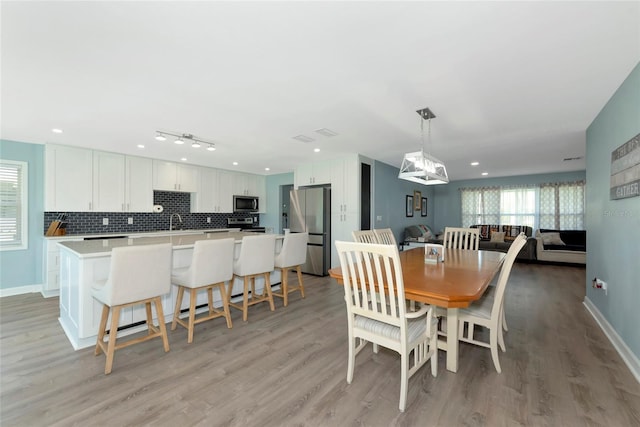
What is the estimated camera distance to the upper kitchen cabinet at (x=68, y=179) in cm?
408

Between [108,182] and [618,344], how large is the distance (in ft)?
22.0

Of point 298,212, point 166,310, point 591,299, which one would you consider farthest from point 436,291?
point 298,212

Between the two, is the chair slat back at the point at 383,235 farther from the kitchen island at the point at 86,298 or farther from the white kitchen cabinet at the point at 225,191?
the white kitchen cabinet at the point at 225,191

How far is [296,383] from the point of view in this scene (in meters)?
1.94

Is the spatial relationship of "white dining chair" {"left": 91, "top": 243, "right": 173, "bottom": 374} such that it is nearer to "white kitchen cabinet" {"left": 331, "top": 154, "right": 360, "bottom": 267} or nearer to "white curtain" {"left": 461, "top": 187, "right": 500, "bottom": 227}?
"white kitchen cabinet" {"left": 331, "top": 154, "right": 360, "bottom": 267}

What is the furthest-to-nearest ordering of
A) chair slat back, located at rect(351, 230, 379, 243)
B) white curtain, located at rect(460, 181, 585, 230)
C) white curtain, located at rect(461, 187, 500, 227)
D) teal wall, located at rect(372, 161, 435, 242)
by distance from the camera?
white curtain, located at rect(461, 187, 500, 227), white curtain, located at rect(460, 181, 585, 230), teal wall, located at rect(372, 161, 435, 242), chair slat back, located at rect(351, 230, 379, 243)

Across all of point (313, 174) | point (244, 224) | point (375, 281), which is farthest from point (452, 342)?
point (244, 224)

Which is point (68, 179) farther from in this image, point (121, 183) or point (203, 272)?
point (203, 272)

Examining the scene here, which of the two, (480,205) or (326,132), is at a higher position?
(326,132)

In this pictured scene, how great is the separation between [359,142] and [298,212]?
2040mm

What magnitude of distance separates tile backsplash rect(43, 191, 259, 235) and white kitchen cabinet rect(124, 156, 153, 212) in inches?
13.6

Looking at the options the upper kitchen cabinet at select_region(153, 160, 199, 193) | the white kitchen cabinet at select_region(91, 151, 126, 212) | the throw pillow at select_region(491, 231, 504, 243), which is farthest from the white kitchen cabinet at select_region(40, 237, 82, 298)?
the throw pillow at select_region(491, 231, 504, 243)

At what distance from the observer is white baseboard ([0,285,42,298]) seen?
12.8 ft

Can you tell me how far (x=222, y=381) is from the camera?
6.44ft
